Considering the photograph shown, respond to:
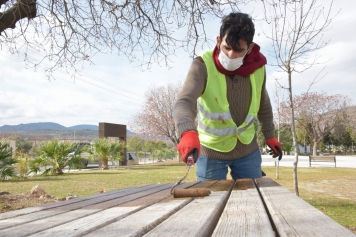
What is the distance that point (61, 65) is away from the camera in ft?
21.0

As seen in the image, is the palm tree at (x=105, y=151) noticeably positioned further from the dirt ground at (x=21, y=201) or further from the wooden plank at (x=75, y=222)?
the wooden plank at (x=75, y=222)

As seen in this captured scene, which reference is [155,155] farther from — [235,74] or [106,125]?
[235,74]

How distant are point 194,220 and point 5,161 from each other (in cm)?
1245

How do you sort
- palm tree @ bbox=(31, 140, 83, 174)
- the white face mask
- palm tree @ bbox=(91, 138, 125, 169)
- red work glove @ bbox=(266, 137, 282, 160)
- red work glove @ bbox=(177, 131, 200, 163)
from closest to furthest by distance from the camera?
red work glove @ bbox=(177, 131, 200, 163)
the white face mask
red work glove @ bbox=(266, 137, 282, 160)
palm tree @ bbox=(31, 140, 83, 174)
palm tree @ bbox=(91, 138, 125, 169)

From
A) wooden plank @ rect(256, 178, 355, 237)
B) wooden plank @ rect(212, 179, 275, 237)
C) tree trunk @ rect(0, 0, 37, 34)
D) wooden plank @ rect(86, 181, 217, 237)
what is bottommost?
wooden plank @ rect(86, 181, 217, 237)

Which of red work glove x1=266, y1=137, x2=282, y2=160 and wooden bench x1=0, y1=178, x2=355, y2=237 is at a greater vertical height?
red work glove x1=266, y1=137, x2=282, y2=160

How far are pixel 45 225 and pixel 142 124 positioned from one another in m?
31.3

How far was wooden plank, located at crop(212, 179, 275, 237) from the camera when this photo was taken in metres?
0.95

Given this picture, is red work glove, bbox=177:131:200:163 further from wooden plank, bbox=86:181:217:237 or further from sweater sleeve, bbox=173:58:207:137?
wooden plank, bbox=86:181:217:237

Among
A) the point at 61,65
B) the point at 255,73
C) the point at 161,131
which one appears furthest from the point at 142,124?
the point at 255,73

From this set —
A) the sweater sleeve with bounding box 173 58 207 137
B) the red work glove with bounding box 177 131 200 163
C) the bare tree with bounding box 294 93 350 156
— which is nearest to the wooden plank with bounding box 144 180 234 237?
the red work glove with bounding box 177 131 200 163

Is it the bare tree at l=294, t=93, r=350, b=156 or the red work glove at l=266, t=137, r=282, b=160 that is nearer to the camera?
the red work glove at l=266, t=137, r=282, b=160

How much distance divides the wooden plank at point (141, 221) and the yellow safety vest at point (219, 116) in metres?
1.15

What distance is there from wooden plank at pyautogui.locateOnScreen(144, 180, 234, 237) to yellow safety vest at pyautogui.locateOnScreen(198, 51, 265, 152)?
108 cm
